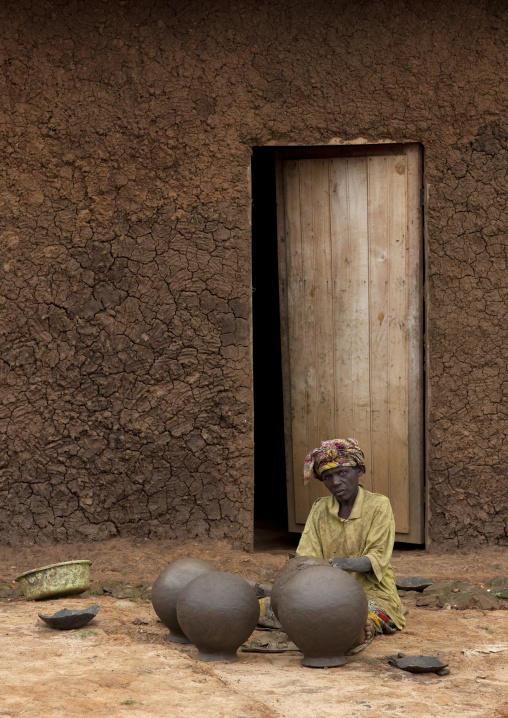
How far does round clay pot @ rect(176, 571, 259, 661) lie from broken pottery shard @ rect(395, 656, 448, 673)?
2.17 ft

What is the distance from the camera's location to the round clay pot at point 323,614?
3898mm

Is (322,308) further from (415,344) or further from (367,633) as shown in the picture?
(367,633)

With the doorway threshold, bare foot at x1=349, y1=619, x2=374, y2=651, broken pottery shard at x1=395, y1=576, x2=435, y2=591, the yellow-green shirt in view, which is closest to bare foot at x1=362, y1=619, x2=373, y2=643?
bare foot at x1=349, y1=619, x2=374, y2=651

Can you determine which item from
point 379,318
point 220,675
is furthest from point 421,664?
point 379,318

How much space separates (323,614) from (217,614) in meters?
0.47

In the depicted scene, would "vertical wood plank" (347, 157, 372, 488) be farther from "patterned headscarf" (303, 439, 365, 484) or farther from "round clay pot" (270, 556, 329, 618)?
"round clay pot" (270, 556, 329, 618)

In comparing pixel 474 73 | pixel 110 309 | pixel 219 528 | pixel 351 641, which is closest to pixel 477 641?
pixel 351 641

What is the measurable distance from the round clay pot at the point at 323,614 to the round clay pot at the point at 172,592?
24.2 inches

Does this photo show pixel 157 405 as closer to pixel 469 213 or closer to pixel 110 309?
pixel 110 309

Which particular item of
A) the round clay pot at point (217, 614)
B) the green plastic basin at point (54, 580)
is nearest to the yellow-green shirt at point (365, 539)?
the round clay pot at point (217, 614)

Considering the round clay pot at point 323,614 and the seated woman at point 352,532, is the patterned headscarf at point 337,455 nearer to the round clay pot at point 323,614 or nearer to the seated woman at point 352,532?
the seated woman at point 352,532

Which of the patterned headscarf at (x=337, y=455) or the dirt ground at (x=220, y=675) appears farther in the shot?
the patterned headscarf at (x=337, y=455)

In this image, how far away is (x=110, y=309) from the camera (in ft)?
19.7

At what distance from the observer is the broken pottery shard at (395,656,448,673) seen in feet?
12.8
